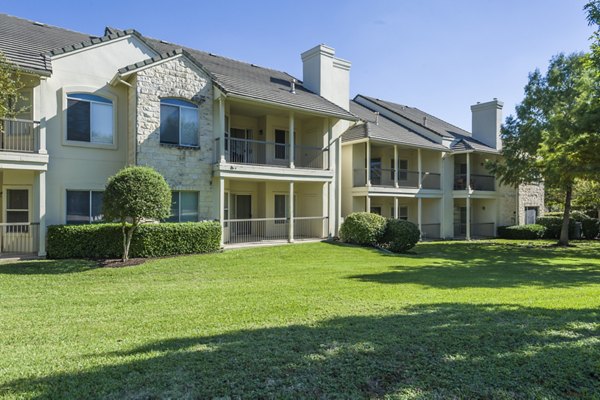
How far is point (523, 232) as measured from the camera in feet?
95.7

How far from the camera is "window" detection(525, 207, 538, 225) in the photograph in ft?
105

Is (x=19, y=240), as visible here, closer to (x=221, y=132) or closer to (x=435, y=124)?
(x=221, y=132)

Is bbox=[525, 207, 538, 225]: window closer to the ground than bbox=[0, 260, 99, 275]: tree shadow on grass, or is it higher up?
higher up

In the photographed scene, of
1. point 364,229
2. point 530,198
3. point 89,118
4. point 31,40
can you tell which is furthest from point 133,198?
point 530,198

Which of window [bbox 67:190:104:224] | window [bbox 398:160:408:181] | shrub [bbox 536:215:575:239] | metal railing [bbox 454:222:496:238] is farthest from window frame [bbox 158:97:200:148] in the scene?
shrub [bbox 536:215:575:239]

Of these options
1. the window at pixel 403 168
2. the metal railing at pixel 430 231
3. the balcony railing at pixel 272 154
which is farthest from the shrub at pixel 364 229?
the window at pixel 403 168

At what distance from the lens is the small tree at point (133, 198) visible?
12638 mm

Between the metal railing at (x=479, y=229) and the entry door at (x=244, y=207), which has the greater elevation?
the entry door at (x=244, y=207)

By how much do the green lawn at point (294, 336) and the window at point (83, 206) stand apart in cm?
359

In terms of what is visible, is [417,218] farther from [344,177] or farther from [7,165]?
[7,165]

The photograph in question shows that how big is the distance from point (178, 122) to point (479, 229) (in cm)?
2497

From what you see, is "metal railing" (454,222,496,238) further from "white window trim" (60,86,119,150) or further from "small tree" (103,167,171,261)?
"white window trim" (60,86,119,150)

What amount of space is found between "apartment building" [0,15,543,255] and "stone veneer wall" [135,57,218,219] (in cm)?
4

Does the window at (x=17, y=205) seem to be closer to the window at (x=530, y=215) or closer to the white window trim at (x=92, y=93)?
the white window trim at (x=92, y=93)
